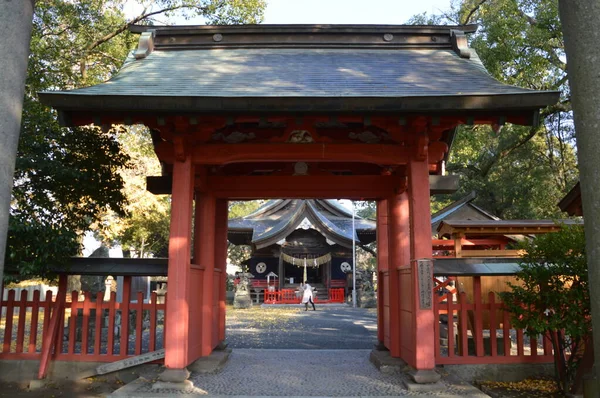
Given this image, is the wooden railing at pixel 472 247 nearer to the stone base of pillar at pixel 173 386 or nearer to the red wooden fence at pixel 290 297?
the stone base of pillar at pixel 173 386

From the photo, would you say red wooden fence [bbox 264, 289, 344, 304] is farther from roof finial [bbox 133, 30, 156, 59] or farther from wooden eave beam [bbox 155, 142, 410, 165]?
wooden eave beam [bbox 155, 142, 410, 165]

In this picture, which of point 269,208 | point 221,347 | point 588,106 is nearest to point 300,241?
point 269,208

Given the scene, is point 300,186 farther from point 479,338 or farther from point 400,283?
point 479,338

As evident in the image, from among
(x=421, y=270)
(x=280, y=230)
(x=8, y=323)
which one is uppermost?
(x=280, y=230)

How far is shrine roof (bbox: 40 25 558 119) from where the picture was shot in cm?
544

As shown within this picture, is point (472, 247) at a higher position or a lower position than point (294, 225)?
lower

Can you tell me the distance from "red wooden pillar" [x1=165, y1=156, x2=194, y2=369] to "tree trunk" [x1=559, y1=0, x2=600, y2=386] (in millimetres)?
4449

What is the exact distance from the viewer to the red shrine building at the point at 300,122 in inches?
216

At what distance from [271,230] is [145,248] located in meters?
12.4

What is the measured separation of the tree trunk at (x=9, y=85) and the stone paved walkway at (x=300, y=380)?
3069 mm

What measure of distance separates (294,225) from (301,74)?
20055 mm

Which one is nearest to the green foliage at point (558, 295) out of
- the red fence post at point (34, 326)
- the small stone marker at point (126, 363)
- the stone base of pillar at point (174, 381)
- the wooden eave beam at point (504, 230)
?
the stone base of pillar at point (174, 381)

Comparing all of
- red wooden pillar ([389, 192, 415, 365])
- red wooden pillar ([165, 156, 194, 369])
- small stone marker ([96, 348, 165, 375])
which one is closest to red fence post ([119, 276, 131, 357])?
small stone marker ([96, 348, 165, 375])

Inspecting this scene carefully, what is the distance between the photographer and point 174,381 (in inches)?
227
